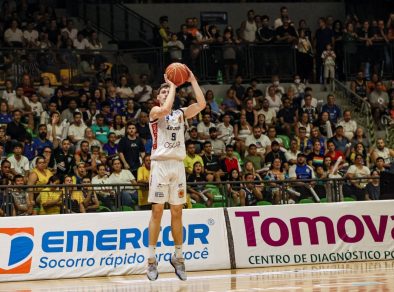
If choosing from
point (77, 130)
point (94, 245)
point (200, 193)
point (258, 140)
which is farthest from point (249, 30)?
point (94, 245)

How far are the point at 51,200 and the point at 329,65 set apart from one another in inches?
558

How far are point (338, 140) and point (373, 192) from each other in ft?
18.1


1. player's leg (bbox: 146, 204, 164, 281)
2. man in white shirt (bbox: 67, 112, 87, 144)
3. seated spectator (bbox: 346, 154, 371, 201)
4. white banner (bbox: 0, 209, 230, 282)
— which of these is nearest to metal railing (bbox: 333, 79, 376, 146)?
seated spectator (bbox: 346, 154, 371, 201)

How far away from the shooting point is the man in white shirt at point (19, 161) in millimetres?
21888

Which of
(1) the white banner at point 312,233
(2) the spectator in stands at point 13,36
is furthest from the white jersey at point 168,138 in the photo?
(2) the spectator in stands at point 13,36

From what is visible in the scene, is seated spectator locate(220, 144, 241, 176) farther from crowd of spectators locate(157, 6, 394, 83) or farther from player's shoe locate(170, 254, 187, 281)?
player's shoe locate(170, 254, 187, 281)

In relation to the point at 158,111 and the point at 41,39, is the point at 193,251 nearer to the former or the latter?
the point at 158,111

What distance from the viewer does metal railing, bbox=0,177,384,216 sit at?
18047mm

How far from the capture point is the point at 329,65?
99.0 ft

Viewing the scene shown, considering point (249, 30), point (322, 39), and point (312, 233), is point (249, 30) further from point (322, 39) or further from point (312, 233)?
point (312, 233)

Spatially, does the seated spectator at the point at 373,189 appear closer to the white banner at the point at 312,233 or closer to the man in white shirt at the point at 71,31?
the white banner at the point at 312,233

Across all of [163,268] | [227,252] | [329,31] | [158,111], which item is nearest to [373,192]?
[227,252]

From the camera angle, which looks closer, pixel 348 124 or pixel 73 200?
pixel 73 200

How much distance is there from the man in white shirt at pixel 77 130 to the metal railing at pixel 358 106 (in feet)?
28.6
